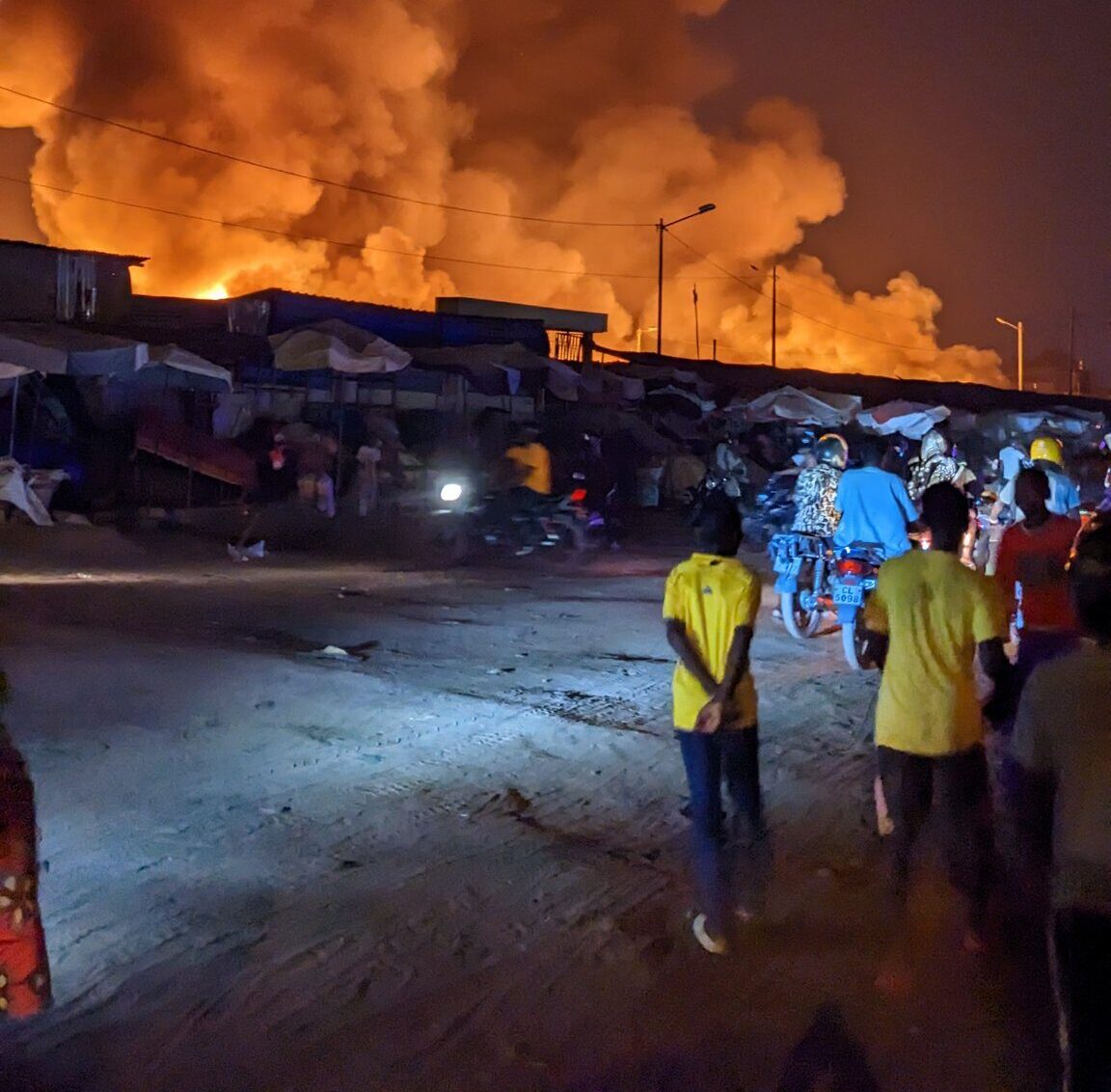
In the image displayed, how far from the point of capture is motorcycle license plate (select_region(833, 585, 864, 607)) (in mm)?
8945

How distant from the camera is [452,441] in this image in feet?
76.9

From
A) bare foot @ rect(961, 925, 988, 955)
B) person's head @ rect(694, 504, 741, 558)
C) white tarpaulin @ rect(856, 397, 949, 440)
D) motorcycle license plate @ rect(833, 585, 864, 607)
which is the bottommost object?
bare foot @ rect(961, 925, 988, 955)

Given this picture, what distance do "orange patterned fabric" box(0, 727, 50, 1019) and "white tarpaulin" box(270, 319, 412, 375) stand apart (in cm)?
1574

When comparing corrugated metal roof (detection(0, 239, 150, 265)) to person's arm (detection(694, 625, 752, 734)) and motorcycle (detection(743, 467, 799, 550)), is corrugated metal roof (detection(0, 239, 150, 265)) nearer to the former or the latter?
motorcycle (detection(743, 467, 799, 550))

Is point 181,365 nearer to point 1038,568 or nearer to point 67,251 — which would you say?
point 67,251

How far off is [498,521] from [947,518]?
44.1 feet

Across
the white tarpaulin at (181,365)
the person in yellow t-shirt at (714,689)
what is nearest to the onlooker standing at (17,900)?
the person in yellow t-shirt at (714,689)

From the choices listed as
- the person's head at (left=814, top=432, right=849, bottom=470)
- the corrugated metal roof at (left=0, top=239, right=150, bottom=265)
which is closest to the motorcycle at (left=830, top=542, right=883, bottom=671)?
the person's head at (left=814, top=432, right=849, bottom=470)

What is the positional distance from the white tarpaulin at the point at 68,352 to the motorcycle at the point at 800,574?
10.3 meters

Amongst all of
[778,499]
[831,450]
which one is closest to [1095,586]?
[831,450]

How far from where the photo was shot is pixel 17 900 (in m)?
3.05

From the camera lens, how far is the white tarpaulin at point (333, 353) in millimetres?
18406

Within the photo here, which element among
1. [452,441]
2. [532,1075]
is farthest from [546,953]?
[452,441]

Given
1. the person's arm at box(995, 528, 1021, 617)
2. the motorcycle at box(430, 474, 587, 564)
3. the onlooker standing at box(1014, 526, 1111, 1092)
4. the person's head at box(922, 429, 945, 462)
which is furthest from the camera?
the motorcycle at box(430, 474, 587, 564)
